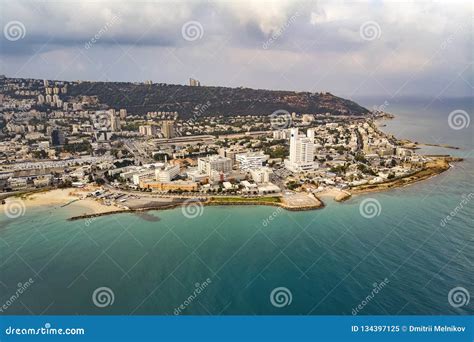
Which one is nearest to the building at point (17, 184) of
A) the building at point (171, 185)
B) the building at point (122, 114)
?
Answer: the building at point (171, 185)

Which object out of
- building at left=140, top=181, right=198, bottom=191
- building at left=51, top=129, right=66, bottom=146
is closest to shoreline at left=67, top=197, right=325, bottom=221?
building at left=140, top=181, right=198, bottom=191

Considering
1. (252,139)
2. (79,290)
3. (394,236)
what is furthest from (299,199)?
(252,139)

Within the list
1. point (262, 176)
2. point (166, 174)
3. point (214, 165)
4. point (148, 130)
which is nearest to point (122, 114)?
point (148, 130)

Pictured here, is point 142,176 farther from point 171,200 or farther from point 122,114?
point 122,114

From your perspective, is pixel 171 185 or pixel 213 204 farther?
pixel 171 185

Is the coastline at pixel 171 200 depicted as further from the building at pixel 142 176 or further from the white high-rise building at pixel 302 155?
the white high-rise building at pixel 302 155

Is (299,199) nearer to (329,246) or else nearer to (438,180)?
(329,246)
